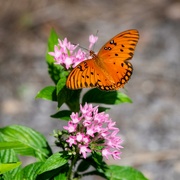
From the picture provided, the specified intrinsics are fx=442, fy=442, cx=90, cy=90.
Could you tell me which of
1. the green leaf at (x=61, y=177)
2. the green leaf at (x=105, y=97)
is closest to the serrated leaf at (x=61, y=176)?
the green leaf at (x=61, y=177)

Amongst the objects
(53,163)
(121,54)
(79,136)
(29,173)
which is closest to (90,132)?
(79,136)

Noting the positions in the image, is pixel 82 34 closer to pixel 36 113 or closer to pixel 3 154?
pixel 36 113

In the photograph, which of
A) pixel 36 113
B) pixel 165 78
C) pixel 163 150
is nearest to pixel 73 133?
pixel 163 150

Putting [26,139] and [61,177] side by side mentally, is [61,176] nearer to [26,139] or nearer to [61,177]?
[61,177]

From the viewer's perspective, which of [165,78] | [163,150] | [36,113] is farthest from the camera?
[165,78]

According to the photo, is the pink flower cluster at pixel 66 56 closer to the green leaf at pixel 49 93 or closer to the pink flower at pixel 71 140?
the green leaf at pixel 49 93
